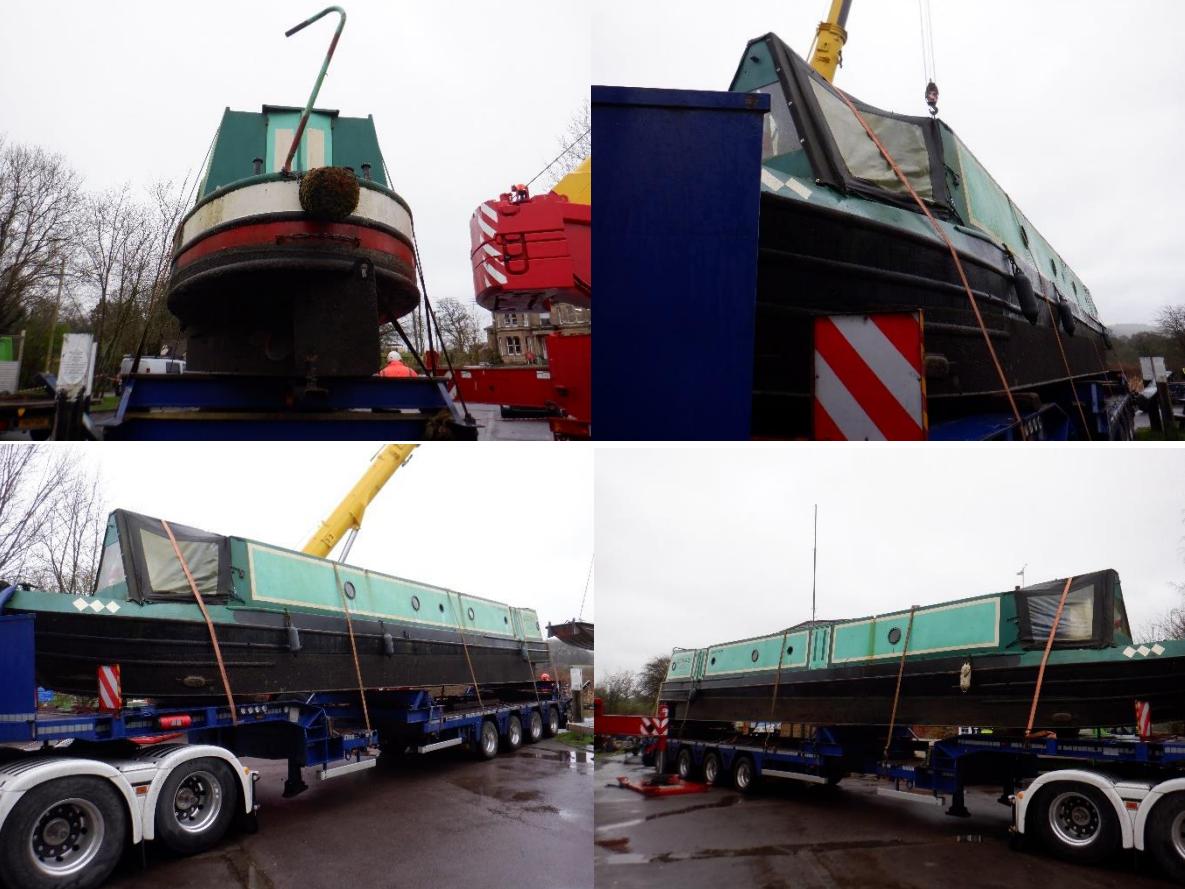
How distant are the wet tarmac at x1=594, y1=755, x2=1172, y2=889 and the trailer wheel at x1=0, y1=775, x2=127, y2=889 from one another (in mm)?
2944

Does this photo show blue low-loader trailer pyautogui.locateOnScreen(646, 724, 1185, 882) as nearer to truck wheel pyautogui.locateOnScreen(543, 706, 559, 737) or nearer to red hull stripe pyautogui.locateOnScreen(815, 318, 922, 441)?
red hull stripe pyautogui.locateOnScreen(815, 318, 922, 441)

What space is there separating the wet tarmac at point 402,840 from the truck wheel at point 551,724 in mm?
3778

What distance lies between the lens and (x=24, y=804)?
410 centimetres

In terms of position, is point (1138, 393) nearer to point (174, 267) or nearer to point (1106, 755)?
point (1106, 755)

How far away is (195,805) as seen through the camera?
5.14m

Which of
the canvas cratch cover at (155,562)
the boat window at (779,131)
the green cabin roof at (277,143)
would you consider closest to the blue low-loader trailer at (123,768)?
the canvas cratch cover at (155,562)

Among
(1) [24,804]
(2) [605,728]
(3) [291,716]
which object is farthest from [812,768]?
(1) [24,804]

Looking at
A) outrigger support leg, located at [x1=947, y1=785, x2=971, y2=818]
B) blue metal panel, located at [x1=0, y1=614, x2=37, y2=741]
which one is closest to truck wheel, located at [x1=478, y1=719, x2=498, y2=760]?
outrigger support leg, located at [x1=947, y1=785, x2=971, y2=818]

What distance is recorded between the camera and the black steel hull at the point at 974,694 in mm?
5230

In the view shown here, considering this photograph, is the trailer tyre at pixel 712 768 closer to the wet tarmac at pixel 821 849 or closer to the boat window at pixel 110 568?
the wet tarmac at pixel 821 849

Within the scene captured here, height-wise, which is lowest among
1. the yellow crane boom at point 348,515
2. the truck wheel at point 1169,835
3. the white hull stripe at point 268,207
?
the truck wheel at point 1169,835

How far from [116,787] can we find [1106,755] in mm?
6585

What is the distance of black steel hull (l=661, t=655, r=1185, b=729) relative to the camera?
5230 millimetres

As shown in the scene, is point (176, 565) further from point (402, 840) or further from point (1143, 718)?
point (1143, 718)
